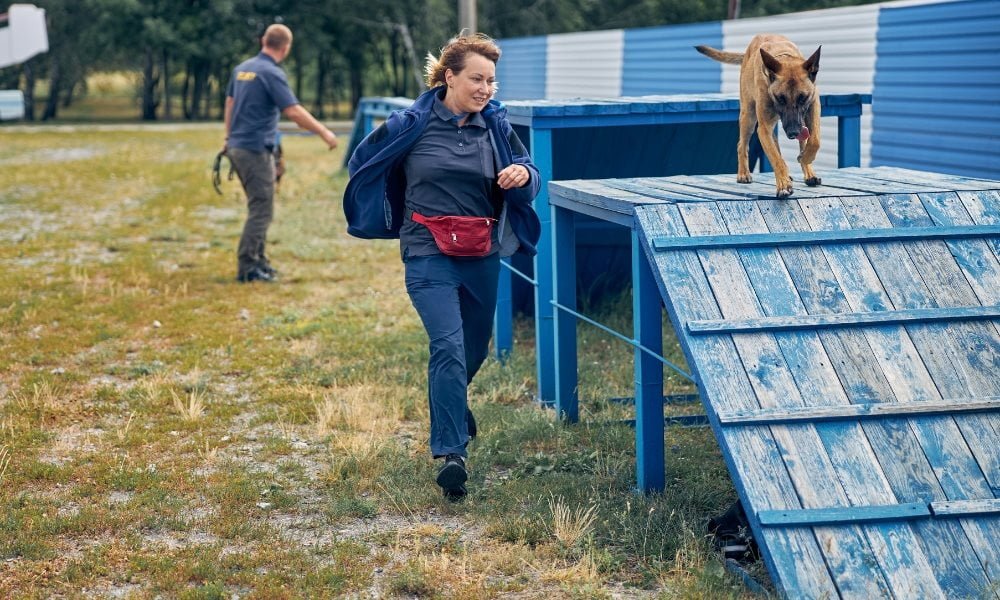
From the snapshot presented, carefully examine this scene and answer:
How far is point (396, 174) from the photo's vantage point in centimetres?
528

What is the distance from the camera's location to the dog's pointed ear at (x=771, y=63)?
4847 millimetres

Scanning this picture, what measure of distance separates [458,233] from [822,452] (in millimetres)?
1856

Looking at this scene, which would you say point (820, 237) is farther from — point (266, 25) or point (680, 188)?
point (266, 25)

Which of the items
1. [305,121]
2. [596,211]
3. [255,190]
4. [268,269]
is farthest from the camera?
[268,269]

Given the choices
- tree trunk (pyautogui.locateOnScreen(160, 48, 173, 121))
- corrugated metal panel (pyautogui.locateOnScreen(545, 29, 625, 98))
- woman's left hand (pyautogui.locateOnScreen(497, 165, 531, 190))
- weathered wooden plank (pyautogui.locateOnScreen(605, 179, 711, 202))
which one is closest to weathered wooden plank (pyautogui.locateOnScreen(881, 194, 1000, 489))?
weathered wooden plank (pyautogui.locateOnScreen(605, 179, 711, 202))

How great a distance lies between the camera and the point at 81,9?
47625mm

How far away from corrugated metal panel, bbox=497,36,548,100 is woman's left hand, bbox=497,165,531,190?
19803 mm

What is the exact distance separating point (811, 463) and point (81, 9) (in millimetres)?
48803

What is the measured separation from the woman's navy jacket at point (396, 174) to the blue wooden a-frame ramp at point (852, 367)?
66 centimetres

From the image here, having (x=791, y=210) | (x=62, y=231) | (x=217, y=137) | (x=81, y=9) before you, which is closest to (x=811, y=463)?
(x=791, y=210)

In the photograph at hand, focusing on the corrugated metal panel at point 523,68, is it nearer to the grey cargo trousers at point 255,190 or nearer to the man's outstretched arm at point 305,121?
the grey cargo trousers at point 255,190

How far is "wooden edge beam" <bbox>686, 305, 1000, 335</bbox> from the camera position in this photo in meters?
4.32

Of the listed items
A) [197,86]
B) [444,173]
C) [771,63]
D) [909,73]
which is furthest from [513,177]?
[197,86]

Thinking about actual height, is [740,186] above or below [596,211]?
above
